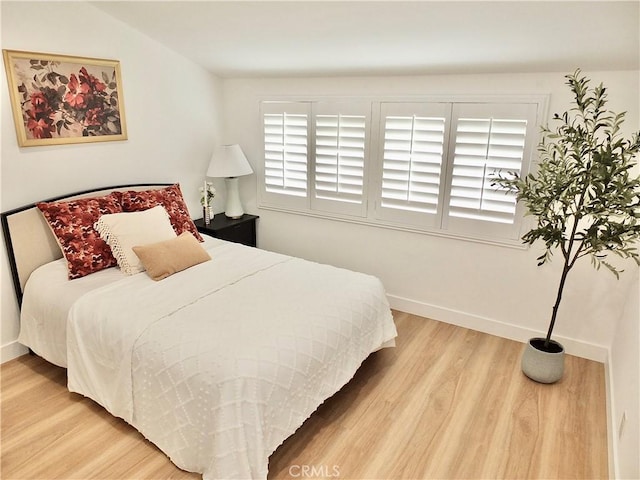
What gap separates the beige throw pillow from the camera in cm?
275

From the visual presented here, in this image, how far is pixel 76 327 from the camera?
240 centimetres

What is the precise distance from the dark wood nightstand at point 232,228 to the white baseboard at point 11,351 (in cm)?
154

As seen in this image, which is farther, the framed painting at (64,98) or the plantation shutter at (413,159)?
the plantation shutter at (413,159)

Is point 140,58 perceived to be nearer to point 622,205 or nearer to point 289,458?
point 289,458

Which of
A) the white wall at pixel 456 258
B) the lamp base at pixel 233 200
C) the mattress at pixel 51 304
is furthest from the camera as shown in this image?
the lamp base at pixel 233 200

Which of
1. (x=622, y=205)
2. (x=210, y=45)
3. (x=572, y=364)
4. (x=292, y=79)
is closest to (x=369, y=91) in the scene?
(x=292, y=79)

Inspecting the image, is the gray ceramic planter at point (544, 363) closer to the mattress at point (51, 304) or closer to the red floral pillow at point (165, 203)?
the red floral pillow at point (165, 203)

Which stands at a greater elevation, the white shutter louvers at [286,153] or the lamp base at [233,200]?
the white shutter louvers at [286,153]

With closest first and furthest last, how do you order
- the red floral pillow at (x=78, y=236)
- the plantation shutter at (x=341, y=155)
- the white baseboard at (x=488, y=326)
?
the red floral pillow at (x=78, y=236) < the white baseboard at (x=488, y=326) < the plantation shutter at (x=341, y=155)

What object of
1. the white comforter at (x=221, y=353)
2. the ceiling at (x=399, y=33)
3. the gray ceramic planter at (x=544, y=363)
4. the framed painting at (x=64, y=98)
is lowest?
the gray ceramic planter at (x=544, y=363)

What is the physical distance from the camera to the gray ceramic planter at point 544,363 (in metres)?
2.71

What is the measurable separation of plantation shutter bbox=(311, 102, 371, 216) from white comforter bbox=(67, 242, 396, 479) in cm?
109

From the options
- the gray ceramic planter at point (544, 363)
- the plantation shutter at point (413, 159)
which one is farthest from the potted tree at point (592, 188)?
the plantation shutter at point (413, 159)

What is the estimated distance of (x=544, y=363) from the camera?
272 centimetres
